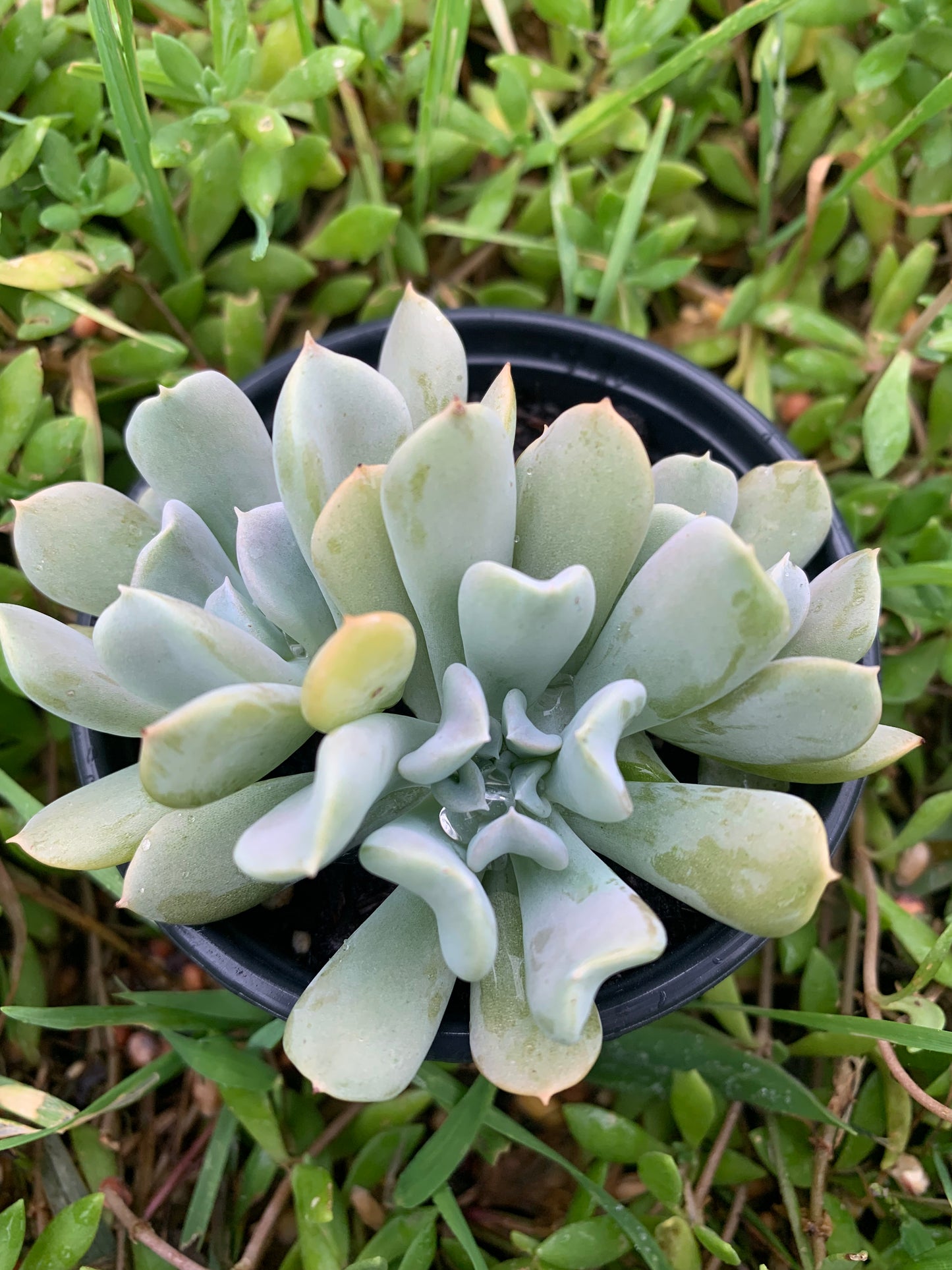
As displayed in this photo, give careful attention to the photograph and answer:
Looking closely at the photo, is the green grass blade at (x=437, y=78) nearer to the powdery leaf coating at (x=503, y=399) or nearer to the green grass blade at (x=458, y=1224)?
the powdery leaf coating at (x=503, y=399)

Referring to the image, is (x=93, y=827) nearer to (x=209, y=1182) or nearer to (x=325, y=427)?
(x=325, y=427)

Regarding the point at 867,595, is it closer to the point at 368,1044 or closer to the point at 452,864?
the point at 452,864

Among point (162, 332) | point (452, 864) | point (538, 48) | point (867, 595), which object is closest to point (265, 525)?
point (452, 864)

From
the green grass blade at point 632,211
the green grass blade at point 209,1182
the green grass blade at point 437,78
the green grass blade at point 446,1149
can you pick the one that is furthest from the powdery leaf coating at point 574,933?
the green grass blade at point 437,78

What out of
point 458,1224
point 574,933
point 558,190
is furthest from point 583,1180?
point 558,190

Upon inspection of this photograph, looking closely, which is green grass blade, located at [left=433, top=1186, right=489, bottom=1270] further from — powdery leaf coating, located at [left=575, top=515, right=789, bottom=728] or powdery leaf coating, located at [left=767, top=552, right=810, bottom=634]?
powdery leaf coating, located at [left=767, top=552, right=810, bottom=634]

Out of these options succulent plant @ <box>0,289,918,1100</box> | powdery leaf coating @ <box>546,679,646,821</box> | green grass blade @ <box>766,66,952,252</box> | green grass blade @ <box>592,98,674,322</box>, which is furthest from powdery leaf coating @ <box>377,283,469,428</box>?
green grass blade @ <box>766,66,952,252</box>
